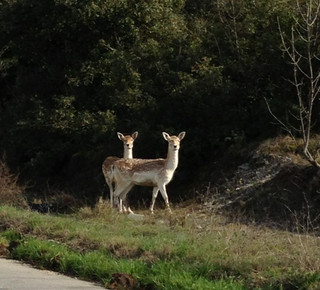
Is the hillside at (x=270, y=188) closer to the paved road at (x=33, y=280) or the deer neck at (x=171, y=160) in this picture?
the deer neck at (x=171, y=160)

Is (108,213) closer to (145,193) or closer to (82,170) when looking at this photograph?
(145,193)

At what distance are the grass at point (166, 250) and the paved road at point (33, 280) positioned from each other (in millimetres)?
312

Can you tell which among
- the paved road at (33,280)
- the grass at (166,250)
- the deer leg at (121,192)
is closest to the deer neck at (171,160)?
the deer leg at (121,192)

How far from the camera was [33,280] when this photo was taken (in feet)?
39.1

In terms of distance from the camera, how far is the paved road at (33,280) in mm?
11273

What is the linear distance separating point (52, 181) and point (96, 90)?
14.1ft

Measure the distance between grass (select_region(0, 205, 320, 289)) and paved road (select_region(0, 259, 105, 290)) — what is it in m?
0.31

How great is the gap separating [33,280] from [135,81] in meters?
12.4

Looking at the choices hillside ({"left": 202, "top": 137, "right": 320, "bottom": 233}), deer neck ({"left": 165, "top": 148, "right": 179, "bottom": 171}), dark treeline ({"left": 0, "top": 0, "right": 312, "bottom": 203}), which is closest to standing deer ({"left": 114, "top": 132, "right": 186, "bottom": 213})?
deer neck ({"left": 165, "top": 148, "right": 179, "bottom": 171})

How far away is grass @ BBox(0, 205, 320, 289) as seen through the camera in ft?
35.1

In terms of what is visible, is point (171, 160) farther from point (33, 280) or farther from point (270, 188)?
point (33, 280)

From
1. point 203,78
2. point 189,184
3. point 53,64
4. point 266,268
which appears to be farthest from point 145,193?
point 266,268

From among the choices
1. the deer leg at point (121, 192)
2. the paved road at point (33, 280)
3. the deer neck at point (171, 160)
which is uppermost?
the deer neck at point (171, 160)

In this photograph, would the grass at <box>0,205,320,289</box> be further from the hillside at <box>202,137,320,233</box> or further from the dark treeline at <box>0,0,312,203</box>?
the dark treeline at <box>0,0,312,203</box>
